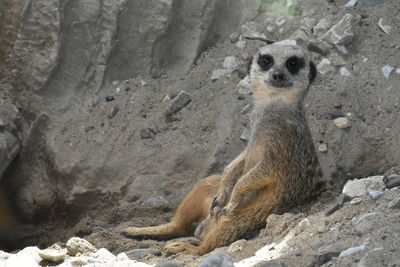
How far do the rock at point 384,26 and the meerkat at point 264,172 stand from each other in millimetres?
984

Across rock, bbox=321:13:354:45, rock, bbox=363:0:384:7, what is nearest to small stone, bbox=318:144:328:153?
rock, bbox=321:13:354:45

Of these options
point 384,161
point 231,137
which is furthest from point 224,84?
point 384,161

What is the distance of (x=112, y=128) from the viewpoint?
527 centimetres

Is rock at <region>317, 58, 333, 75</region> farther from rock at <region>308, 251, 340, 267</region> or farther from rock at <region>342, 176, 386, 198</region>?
rock at <region>308, 251, 340, 267</region>

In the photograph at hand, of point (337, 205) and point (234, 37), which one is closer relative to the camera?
point (337, 205)

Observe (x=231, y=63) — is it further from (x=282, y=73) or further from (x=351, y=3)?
(x=282, y=73)

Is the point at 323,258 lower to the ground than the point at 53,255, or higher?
higher

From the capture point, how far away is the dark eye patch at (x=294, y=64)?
417cm

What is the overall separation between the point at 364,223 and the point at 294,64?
4.60 feet

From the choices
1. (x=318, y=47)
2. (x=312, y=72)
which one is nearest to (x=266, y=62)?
(x=312, y=72)

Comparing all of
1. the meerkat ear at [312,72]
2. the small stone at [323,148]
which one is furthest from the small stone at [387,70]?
the meerkat ear at [312,72]

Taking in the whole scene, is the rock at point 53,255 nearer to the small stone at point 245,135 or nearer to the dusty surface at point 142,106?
the dusty surface at point 142,106

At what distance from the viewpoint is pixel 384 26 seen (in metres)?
5.08

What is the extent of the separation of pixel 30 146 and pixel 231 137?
4.75 feet
